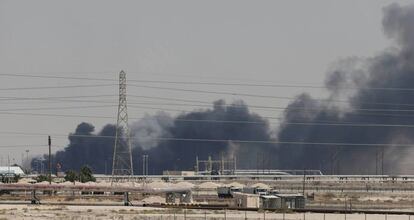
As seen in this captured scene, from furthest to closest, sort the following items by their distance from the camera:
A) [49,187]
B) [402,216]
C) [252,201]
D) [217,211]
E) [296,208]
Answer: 1. [49,187]
2. [252,201]
3. [296,208]
4. [217,211]
5. [402,216]

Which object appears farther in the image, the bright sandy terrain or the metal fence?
the bright sandy terrain

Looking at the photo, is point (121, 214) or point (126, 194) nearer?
point (121, 214)

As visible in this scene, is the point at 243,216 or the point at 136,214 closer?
the point at 243,216

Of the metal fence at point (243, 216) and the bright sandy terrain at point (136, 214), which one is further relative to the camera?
the bright sandy terrain at point (136, 214)

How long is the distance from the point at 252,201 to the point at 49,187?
38922mm

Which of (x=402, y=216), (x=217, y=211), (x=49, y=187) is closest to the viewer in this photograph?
(x=402, y=216)

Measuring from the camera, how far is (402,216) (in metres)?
128

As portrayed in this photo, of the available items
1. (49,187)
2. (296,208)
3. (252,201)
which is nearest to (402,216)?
(296,208)

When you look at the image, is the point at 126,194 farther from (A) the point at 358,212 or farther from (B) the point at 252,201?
(A) the point at 358,212

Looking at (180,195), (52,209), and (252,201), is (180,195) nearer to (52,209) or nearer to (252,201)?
(252,201)

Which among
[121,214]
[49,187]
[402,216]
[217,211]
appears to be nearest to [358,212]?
[402,216]

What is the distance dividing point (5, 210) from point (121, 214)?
20.6 m

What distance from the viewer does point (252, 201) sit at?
15738 centimetres

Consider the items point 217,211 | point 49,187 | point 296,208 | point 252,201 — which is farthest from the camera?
point 49,187
